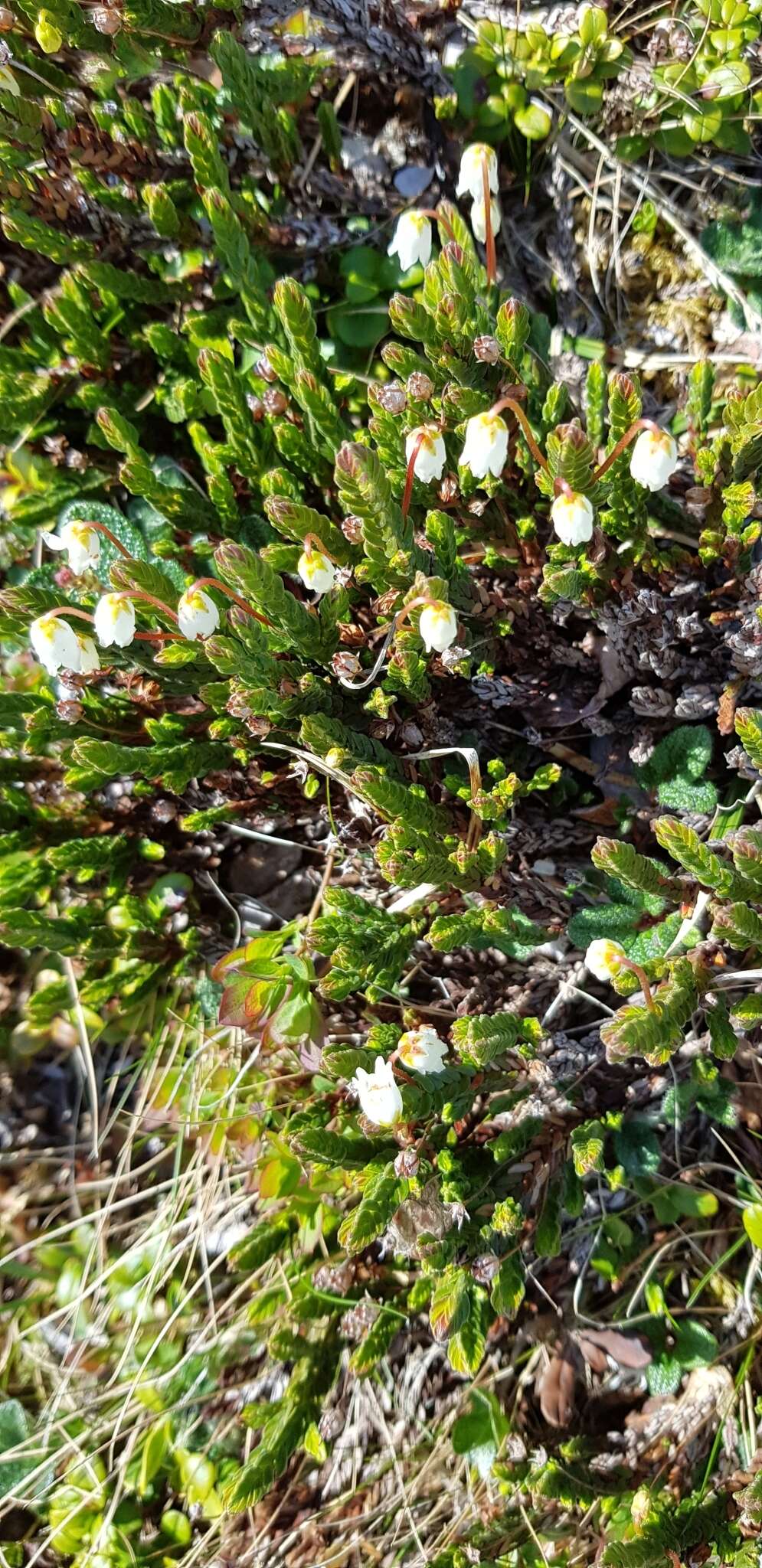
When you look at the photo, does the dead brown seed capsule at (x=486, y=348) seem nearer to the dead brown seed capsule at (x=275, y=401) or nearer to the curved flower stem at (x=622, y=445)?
the curved flower stem at (x=622, y=445)

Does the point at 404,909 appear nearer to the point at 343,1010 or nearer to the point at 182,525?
the point at 343,1010

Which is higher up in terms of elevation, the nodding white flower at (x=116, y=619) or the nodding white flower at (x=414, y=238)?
the nodding white flower at (x=414, y=238)

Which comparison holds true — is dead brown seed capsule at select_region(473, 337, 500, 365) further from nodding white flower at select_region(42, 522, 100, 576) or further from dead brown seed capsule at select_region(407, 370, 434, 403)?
nodding white flower at select_region(42, 522, 100, 576)

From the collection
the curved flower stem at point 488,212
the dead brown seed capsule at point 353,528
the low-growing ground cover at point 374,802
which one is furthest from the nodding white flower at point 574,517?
the curved flower stem at point 488,212

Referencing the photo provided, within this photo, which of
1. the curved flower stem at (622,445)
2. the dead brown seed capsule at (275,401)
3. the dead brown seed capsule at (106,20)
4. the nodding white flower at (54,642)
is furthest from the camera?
the dead brown seed capsule at (275,401)

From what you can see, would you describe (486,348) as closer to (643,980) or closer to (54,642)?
(54,642)

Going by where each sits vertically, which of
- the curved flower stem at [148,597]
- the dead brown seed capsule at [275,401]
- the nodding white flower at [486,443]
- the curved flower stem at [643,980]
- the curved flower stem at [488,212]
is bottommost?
the curved flower stem at [643,980]

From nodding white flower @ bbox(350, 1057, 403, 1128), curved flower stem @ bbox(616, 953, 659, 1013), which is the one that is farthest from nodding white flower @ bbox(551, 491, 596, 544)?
nodding white flower @ bbox(350, 1057, 403, 1128)

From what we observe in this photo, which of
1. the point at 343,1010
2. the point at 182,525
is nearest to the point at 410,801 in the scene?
the point at 343,1010
